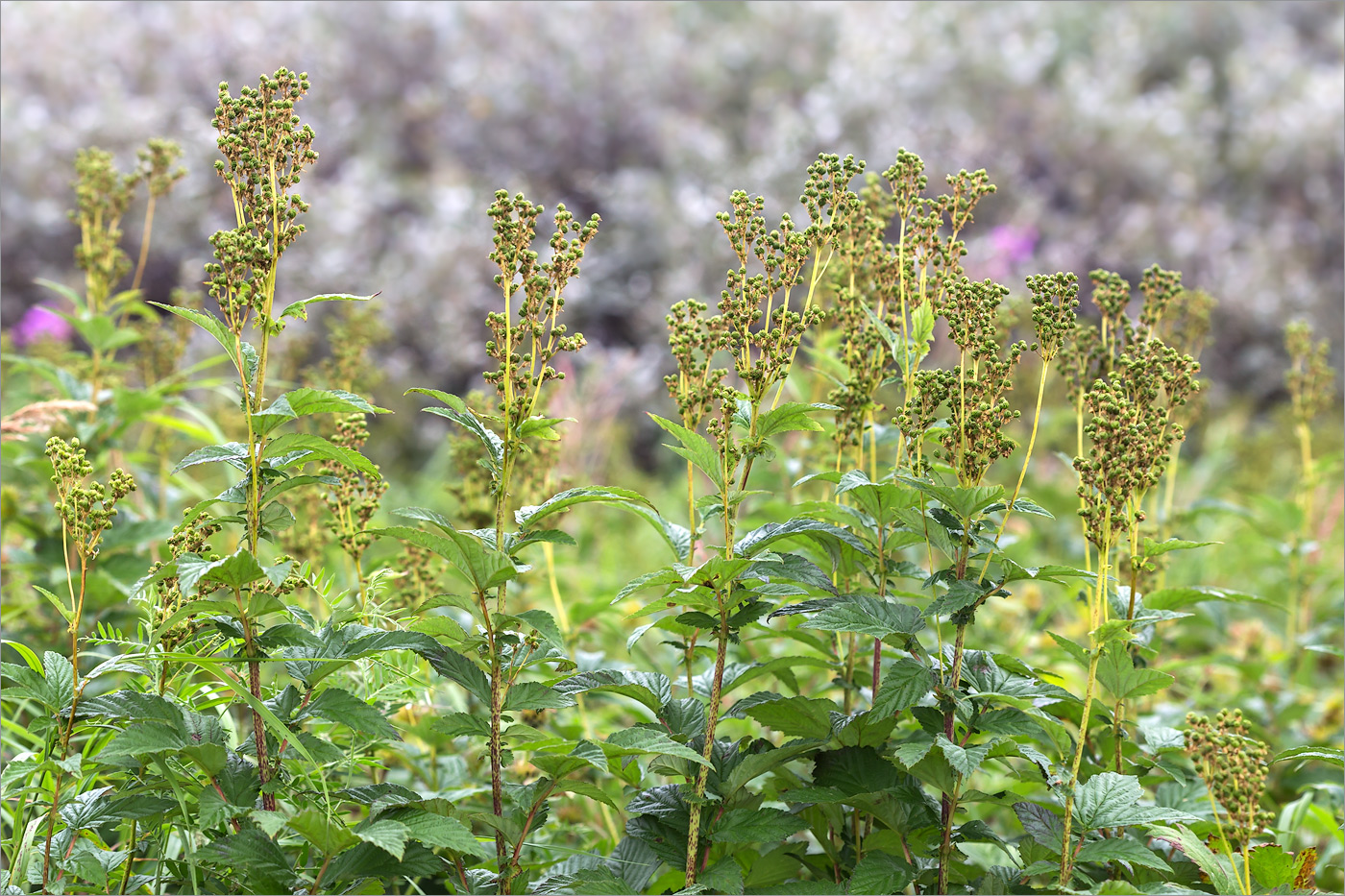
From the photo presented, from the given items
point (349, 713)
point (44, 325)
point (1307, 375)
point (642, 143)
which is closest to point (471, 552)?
point (349, 713)

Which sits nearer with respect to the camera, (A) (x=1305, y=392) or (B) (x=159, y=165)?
(B) (x=159, y=165)

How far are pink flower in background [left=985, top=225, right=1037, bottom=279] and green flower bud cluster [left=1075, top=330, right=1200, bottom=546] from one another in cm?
491

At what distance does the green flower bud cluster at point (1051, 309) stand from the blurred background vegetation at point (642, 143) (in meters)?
4.73

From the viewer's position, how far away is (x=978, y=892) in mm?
1433

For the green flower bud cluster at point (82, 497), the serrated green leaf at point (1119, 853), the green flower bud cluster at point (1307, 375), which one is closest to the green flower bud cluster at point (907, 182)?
the serrated green leaf at point (1119, 853)

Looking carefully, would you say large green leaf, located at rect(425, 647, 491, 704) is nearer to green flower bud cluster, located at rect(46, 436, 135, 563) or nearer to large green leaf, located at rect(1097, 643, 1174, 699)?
green flower bud cluster, located at rect(46, 436, 135, 563)

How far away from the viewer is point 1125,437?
1.31m

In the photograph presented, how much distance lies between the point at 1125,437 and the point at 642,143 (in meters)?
6.66

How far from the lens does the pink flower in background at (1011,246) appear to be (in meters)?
6.32

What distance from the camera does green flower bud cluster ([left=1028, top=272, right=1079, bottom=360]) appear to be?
135cm

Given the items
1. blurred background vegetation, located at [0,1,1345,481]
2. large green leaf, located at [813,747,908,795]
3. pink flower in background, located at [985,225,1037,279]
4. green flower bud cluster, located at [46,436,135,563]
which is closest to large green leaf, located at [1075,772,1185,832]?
large green leaf, located at [813,747,908,795]

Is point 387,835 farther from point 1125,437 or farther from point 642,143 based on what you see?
point 642,143

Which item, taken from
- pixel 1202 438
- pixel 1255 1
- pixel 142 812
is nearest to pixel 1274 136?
pixel 1255 1

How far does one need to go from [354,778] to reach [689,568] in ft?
3.19
